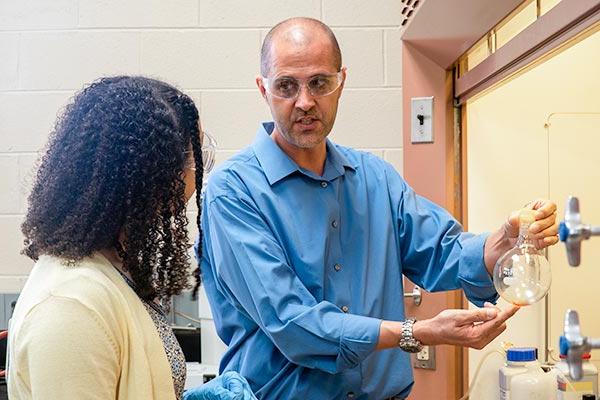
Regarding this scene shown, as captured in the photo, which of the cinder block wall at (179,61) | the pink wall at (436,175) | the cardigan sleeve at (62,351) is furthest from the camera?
the cinder block wall at (179,61)

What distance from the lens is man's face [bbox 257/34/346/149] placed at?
1696mm

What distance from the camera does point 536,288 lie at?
129 cm

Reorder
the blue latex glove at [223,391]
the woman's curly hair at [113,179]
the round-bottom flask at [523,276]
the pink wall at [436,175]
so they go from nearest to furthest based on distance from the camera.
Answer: the woman's curly hair at [113,179]
the round-bottom flask at [523,276]
the blue latex glove at [223,391]
the pink wall at [436,175]

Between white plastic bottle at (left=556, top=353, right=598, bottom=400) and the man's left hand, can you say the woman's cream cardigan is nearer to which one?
the man's left hand

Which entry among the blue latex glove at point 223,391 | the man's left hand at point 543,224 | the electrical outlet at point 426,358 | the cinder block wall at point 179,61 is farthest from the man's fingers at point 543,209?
the cinder block wall at point 179,61

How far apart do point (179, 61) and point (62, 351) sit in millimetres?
1814

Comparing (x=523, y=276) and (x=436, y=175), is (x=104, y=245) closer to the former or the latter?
(x=523, y=276)

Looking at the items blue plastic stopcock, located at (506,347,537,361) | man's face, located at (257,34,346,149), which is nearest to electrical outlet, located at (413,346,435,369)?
blue plastic stopcock, located at (506,347,537,361)

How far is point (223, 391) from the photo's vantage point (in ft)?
4.59

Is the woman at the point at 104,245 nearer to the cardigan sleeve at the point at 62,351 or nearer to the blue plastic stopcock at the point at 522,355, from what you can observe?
the cardigan sleeve at the point at 62,351

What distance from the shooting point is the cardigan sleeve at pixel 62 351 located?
999 millimetres

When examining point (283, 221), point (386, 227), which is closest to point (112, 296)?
point (283, 221)

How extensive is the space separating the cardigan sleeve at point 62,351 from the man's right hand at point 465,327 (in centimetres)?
65

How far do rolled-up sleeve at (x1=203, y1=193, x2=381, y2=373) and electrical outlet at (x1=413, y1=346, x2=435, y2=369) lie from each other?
0.91 metres
